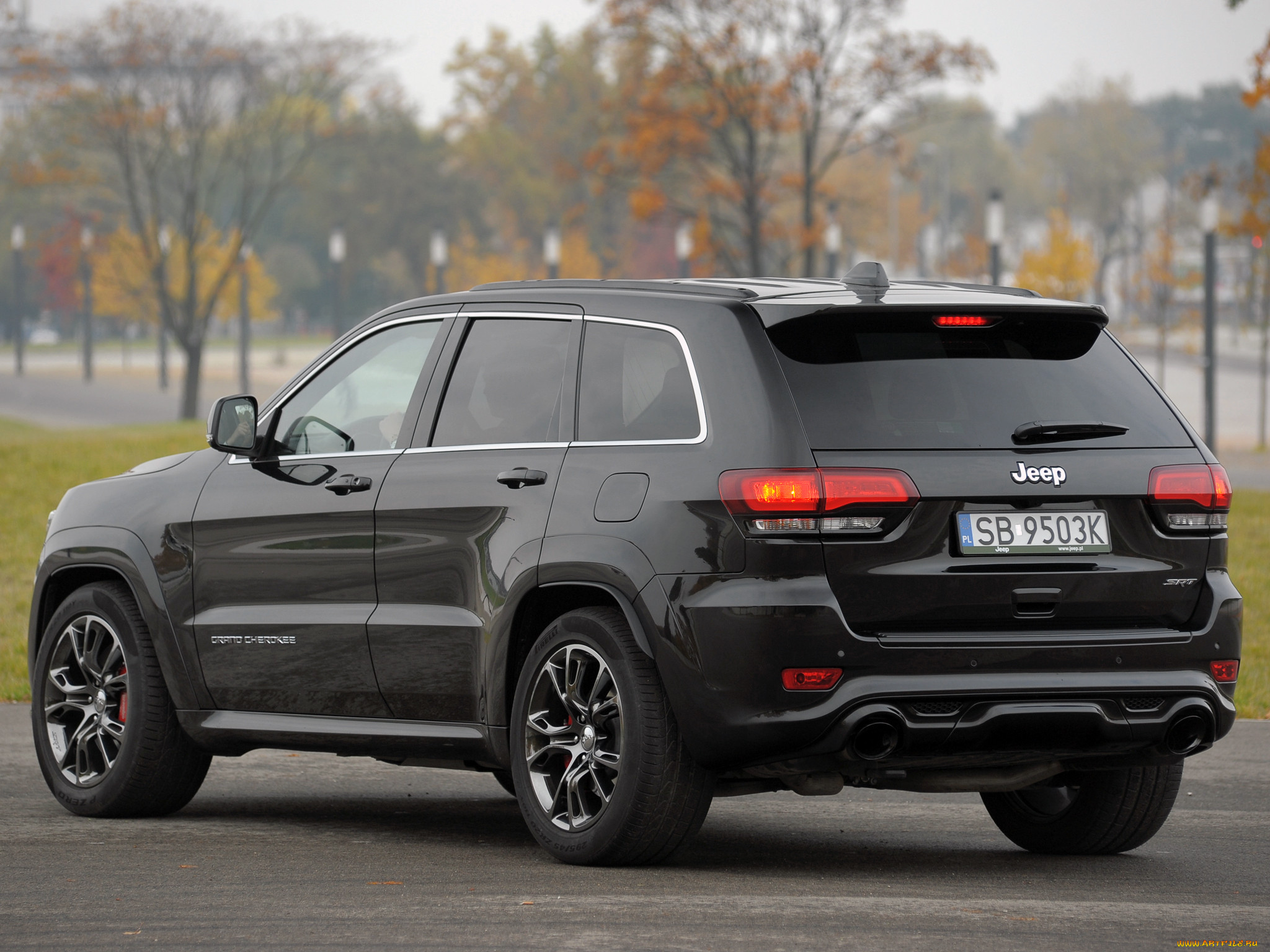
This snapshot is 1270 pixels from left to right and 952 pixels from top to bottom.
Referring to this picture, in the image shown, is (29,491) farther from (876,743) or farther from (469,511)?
(876,743)

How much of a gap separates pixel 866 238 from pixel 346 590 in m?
93.9

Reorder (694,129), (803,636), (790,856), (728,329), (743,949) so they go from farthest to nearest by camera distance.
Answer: (694,129) → (790,856) → (728,329) → (803,636) → (743,949)

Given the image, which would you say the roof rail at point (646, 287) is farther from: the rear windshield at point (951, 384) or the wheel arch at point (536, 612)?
the wheel arch at point (536, 612)

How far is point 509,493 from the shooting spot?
20.4 feet

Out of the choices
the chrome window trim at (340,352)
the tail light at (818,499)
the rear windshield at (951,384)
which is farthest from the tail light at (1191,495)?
the chrome window trim at (340,352)

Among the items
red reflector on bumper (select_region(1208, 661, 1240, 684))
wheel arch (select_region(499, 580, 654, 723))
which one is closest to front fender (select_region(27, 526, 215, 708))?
wheel arch (select_region(499, 580, 654, 723))

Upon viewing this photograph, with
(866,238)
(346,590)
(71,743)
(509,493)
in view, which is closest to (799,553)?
(509,493)

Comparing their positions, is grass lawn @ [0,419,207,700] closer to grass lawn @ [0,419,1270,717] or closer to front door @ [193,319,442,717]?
grass lawn @ [0,419,1270,717]

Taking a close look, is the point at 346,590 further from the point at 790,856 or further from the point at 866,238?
the point at 866,238

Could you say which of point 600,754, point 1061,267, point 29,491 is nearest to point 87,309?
point 1061,267

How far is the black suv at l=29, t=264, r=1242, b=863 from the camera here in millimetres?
5547

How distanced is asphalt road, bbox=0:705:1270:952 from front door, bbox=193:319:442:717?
549mm

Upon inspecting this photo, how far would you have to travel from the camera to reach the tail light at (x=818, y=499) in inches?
216

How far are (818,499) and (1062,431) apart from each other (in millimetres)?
850
